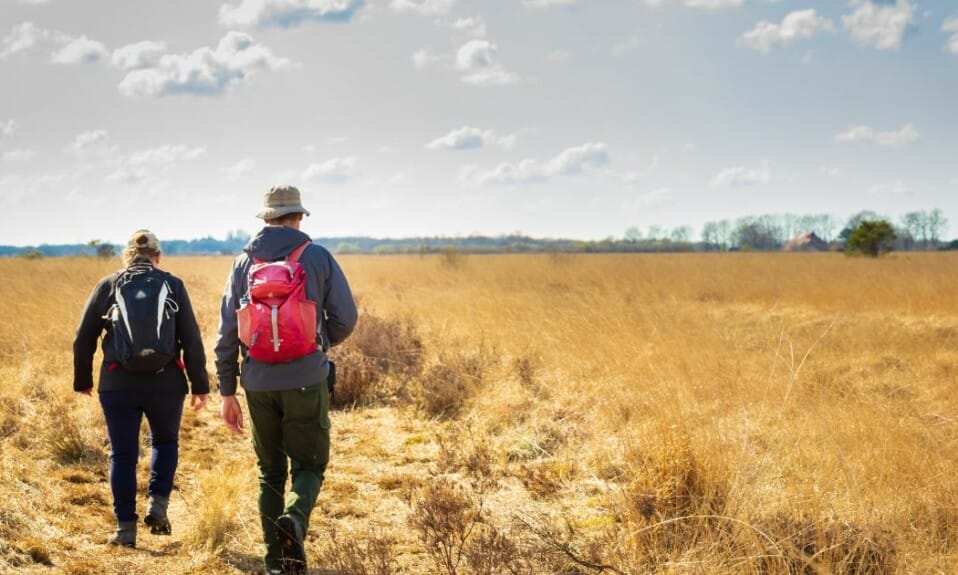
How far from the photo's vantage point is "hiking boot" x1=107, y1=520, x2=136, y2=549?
3979mm

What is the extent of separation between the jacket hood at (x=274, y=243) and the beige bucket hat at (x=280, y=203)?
2.7 inches

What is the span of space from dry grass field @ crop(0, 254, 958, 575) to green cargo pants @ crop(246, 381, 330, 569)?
303mm

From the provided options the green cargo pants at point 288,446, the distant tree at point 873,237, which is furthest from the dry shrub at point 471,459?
the distant tree at point 873,237

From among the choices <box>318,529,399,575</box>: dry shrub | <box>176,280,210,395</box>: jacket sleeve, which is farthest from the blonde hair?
<box>318,529,399,575</box>: dry shrub

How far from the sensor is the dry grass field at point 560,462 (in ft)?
11.3

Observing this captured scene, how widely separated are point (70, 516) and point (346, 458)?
2.00m

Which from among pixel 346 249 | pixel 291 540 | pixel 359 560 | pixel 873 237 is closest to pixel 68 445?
pixel 291 540

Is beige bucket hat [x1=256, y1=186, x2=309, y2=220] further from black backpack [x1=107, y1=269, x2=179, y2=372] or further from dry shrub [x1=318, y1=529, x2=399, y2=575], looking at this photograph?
dry shrub [x1=318, y1=529, x2=399, y2=575]

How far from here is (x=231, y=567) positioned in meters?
3.77

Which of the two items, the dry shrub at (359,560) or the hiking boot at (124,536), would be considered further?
the hiking boot at (124,536)

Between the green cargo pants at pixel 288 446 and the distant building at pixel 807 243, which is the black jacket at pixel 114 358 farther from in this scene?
the distant building at pixel 807 243

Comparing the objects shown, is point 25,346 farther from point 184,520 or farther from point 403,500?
point 403,500

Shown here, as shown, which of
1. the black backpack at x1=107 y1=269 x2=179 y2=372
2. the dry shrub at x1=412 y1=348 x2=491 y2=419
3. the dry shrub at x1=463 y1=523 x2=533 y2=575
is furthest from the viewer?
the dry shrub at x1=412 y1=348 x2=491 y2=419

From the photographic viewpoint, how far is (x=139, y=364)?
3.95 metres
